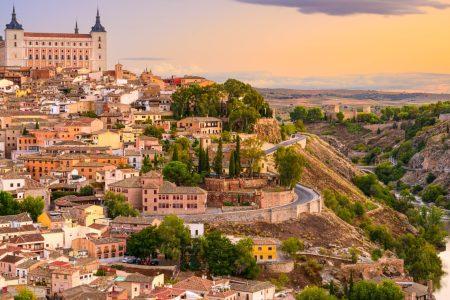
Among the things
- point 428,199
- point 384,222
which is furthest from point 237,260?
point 428,199

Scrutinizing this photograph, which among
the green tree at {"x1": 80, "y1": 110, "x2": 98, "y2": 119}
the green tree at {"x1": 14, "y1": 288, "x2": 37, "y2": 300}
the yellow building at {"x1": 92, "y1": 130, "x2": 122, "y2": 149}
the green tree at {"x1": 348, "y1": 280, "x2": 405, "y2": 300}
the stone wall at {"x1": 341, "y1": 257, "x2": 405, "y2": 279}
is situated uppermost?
the green tree at {"x1": 80, "y1": 110, "x2": 98, "y2": 119}

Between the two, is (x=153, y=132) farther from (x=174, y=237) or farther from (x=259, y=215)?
(x=174, y=237)

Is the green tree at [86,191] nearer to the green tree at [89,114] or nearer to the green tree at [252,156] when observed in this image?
the green tree at [252,156]

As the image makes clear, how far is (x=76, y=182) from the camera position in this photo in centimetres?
5050

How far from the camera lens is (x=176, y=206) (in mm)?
48125

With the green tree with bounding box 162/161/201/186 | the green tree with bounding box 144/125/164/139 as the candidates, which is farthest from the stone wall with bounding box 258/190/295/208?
the green tree with bounding box 144/125/164/139

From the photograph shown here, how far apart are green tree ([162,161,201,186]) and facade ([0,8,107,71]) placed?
44918mm

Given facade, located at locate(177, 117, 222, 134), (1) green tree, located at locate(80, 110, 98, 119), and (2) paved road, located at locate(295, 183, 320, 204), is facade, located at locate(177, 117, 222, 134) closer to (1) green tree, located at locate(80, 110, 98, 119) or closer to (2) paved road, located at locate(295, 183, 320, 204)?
(1) green tree, located at locate(80, 110, 98, 119)

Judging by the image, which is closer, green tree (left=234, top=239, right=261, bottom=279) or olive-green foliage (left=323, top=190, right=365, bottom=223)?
green tree (left=234, top=239, right=261, bottom=279)

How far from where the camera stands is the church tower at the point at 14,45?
92.8 meters

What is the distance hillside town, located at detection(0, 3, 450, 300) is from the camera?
39.2 metres

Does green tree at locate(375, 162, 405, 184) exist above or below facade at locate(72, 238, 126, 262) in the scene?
below

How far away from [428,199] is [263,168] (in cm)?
3784

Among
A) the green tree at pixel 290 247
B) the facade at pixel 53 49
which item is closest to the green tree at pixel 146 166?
the green tree at pixel 290 247
